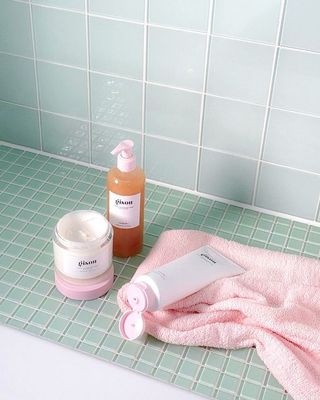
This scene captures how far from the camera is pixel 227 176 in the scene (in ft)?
4.50

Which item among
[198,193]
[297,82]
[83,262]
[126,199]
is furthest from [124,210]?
[297,82]

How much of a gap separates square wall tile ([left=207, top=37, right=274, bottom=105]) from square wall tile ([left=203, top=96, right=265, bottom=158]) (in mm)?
19

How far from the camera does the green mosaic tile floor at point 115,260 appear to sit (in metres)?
1.08

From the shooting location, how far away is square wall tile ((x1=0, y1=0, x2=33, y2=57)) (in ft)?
4.41

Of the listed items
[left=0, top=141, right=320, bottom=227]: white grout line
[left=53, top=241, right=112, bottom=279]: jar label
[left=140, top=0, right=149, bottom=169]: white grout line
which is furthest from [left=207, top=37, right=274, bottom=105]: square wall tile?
[left=53, top=241, right=112, bottom=279]: jar label

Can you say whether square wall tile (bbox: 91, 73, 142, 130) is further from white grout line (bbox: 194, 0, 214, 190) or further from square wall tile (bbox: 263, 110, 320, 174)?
square wall tile (bbox: 263, 110, 320, 174)

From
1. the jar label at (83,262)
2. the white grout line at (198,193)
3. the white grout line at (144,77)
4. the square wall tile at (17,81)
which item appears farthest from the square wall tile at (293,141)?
the square wall tile at (17,81)

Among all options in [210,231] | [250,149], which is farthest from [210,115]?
[210,231]

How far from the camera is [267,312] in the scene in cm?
111

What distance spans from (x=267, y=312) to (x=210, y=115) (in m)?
0.37

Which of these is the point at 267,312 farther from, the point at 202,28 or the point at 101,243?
the point at 202,28

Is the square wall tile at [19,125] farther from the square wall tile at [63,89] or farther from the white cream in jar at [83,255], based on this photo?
the white cream in jar at [83,255]

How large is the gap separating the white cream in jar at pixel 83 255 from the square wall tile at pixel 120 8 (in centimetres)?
34

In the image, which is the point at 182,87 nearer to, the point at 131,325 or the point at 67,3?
the point at 67,3
